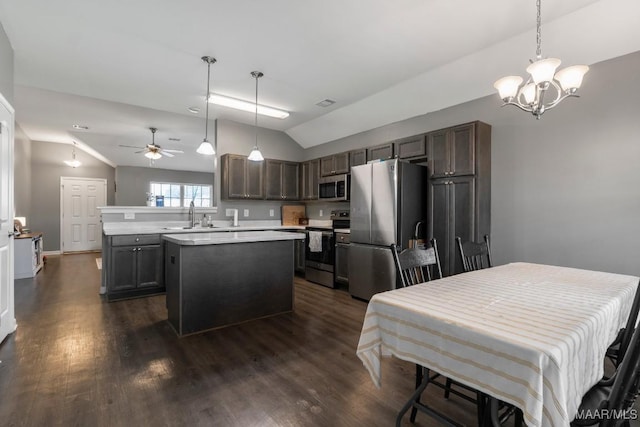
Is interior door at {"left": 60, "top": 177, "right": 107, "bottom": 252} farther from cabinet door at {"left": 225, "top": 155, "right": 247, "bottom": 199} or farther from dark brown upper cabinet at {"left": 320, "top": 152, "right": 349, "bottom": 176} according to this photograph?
dark brown upper cabinet at {"left": 320, "top": 152, "right": 349, "bottom": 176}

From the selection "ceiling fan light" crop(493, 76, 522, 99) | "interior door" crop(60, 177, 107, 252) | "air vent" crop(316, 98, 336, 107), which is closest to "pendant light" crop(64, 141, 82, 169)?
"interior door" crop(60, 177, 107, 252)

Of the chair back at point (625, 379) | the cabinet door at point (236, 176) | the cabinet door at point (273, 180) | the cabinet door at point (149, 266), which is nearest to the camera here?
the chair back at point (625, 379)

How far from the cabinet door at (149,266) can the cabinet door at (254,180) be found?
1790 millimetres

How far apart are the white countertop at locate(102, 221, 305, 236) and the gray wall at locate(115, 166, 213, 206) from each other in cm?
517

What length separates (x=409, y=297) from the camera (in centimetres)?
143

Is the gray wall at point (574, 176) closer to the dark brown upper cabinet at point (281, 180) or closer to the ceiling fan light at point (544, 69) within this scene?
the ceiling fan light at point (544, 69)

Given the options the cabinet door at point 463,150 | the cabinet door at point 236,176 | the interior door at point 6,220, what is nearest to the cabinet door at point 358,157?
the cabinet door at point 463,150

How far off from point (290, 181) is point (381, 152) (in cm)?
214

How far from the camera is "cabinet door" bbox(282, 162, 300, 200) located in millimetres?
5867

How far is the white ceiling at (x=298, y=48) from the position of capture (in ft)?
7.78

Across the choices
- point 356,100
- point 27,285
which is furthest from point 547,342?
point 27,285

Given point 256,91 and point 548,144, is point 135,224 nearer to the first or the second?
point 256,91

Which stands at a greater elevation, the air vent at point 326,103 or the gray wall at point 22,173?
the air vent at point 326,103

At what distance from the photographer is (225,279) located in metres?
3.01
